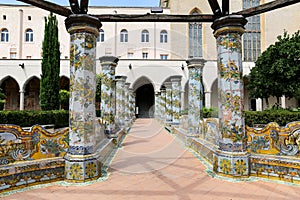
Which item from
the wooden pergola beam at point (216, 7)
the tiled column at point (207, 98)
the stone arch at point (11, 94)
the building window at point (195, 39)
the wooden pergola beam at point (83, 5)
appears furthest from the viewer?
the building window at point (195, 39)

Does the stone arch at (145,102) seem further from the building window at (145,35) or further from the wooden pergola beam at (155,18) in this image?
the wooden pergola beam at (155,18)

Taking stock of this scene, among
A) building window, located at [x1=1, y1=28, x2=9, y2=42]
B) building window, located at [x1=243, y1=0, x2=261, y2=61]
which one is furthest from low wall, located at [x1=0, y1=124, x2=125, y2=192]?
building window, located at [x1=1, y1=28, x2=9, y2=42]

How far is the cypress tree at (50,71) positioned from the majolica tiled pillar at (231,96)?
13.8 m

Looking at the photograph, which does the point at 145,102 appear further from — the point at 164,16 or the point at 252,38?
the point at 164,16

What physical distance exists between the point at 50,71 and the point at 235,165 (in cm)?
1481

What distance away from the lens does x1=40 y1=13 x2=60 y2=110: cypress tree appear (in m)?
15.6

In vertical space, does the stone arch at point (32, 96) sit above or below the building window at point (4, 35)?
below

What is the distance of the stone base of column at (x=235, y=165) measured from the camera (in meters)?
4.20

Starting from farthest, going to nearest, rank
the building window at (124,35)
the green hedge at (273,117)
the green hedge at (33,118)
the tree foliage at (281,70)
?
1. the building window at (124,35)
2. the tree foliage at (281,70)
3. the green hedge at (273,117)
4. the green hedge at (33,118)

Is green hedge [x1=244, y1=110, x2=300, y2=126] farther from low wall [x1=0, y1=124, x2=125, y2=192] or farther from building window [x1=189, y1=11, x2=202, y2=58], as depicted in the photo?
building window [x1=189, y1=11, x2=202, y2=58]

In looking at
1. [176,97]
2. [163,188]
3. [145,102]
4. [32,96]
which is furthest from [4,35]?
[163,188]

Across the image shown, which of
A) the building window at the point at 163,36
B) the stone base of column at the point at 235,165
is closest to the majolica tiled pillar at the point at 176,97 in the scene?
the stone base of column at the point at 235,165

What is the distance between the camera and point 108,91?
800cm

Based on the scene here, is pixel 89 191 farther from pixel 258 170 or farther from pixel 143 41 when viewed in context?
pixel 143 41
